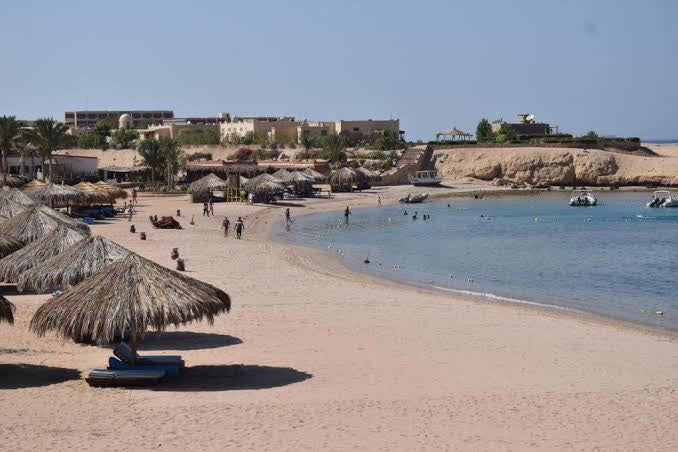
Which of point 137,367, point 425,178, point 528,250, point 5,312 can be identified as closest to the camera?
point 137,367

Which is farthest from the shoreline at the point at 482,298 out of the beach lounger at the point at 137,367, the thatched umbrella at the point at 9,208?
the beach lounger at the point at 137,367

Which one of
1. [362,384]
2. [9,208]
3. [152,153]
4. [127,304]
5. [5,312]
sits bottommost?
[362,384]

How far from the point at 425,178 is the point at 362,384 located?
61441 millimetres

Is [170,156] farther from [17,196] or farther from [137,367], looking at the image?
[137,367]

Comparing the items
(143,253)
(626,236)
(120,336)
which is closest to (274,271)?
(143,253)

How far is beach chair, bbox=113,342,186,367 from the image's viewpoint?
49.2 ft

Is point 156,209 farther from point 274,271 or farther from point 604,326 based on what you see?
point 604,326

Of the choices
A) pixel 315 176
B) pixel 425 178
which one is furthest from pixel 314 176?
pixel 425 178

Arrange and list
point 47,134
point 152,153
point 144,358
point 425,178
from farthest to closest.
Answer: point 425,178, point 152,153, point 47,134, point 144,358

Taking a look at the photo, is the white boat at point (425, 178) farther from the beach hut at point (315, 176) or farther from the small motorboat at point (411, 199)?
the beach hut at point (315, 176)

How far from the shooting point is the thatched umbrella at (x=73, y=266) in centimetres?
1850

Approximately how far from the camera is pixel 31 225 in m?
25.1

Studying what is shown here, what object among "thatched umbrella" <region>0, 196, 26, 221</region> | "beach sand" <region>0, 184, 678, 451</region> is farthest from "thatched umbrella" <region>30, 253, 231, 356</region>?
"thatched umbrella" <region>0, 196, 26, 221</region>

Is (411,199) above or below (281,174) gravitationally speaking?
below
